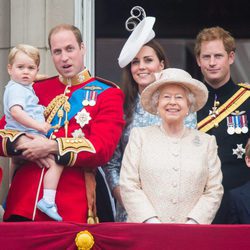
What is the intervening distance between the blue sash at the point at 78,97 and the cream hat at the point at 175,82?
28 cm

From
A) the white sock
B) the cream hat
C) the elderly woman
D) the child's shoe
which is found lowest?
the child's shoe

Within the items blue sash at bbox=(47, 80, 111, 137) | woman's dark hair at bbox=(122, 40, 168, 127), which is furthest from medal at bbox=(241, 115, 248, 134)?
blue sash at bbox=(47, 80, 111, 137)

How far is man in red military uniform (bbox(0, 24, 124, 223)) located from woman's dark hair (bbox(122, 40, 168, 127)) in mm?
309

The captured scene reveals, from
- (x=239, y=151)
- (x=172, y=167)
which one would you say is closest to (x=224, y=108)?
(x=239, y=151)

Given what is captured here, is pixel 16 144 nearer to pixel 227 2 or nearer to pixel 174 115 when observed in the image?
pixel 174 115

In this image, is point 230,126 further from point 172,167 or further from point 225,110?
point 172,167

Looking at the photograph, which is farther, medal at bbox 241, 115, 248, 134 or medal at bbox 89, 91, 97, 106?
medal at bbox 241, 115, 248, 134

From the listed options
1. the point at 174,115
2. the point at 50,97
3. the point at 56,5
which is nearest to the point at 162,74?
the point at 174,115

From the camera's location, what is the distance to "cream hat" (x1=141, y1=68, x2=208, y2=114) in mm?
6273

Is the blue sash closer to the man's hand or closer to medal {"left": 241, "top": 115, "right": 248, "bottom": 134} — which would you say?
the man's hand

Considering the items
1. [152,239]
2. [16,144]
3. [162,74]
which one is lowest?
[152,239]

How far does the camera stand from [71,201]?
6375 millimetres

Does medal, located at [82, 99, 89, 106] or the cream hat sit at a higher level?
the cream hat

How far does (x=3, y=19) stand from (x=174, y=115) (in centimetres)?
270
